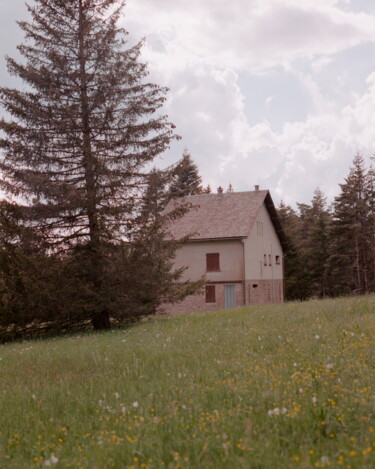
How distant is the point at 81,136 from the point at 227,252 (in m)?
24.1

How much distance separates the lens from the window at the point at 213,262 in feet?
148

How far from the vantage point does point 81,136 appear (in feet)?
74.7

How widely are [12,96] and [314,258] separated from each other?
49128 mm

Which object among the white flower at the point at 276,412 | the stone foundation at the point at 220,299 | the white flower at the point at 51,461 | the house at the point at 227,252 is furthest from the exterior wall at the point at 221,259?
the white flower at the point at 51,461

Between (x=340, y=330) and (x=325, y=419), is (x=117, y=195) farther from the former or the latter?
(x=325, y=419)

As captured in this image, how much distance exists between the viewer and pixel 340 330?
1176cm

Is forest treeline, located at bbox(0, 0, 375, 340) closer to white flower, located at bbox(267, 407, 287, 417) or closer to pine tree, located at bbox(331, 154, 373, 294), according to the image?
white flower, located at bbox(267, 407, 287, 417)

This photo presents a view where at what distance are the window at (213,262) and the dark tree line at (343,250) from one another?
1999 cm

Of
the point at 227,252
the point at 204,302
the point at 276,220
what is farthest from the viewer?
the point at 276,220

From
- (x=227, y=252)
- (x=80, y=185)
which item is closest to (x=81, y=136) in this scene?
(x=80, y=185)

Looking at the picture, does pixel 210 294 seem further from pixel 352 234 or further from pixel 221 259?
pixel 352 234

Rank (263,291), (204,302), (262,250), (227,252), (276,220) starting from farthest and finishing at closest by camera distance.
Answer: (276,220) → (262,250) → (263,291) → (204,302) → (227,252)

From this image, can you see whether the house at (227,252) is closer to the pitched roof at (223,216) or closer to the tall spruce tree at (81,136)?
the pitched roof at (223,216)

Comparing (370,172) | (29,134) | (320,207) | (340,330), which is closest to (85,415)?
(340,330)
